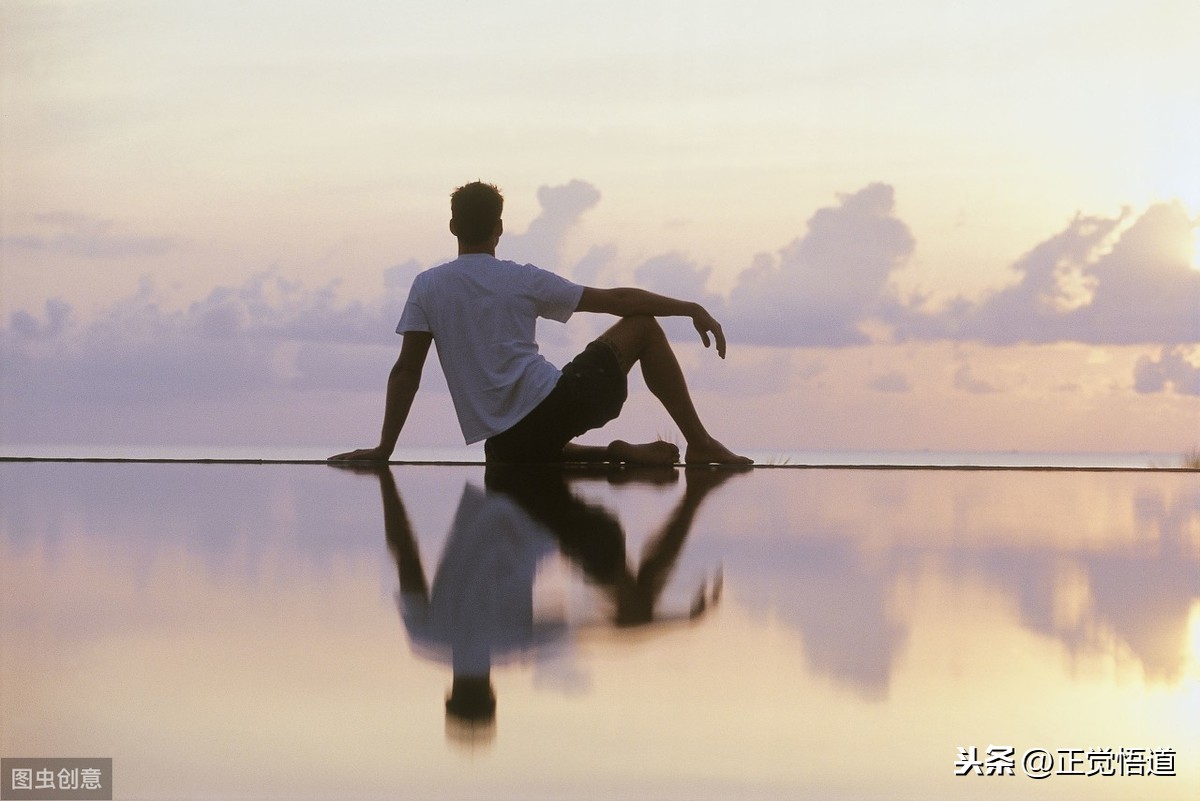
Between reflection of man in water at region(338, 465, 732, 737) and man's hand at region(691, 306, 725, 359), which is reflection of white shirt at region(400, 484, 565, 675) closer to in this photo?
reflection of man in water at region(338, 465, 732, 737)

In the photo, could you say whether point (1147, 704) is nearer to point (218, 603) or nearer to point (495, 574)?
point (495, 574)

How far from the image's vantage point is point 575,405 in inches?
178

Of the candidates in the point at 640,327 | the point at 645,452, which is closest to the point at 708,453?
the point at 645,452

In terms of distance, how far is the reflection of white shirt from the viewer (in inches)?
58.8

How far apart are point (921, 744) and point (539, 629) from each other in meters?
0.55

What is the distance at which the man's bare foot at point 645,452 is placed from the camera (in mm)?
4988

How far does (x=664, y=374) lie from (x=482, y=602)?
10.1 ft

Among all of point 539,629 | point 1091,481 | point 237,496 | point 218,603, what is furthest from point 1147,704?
point 1091,481

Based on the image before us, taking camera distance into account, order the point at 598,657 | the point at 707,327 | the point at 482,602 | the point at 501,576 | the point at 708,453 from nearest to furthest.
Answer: the point at 598,657
the point at 482,602
the point at 501,576
the point at 707,327
the point at 708,453

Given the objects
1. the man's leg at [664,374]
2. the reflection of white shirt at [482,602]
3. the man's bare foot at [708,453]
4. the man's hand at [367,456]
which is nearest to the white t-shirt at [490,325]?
the man's leg at [664,374]

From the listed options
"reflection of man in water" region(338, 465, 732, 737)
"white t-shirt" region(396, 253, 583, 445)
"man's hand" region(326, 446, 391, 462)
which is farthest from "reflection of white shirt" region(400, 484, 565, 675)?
"man's hand" region(326, 446, 391, 462)

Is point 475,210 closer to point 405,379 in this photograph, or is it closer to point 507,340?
point 507,340

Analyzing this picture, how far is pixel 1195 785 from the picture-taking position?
1.12 m

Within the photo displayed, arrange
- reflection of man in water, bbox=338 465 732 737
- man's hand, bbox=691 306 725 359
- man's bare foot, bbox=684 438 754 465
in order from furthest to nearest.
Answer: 1. man's bare foot, bbox=684 438 754 465
2. man's hand, bbox=691 306 725 359
3. reflection of man in water, bbox=338 465 732 737
